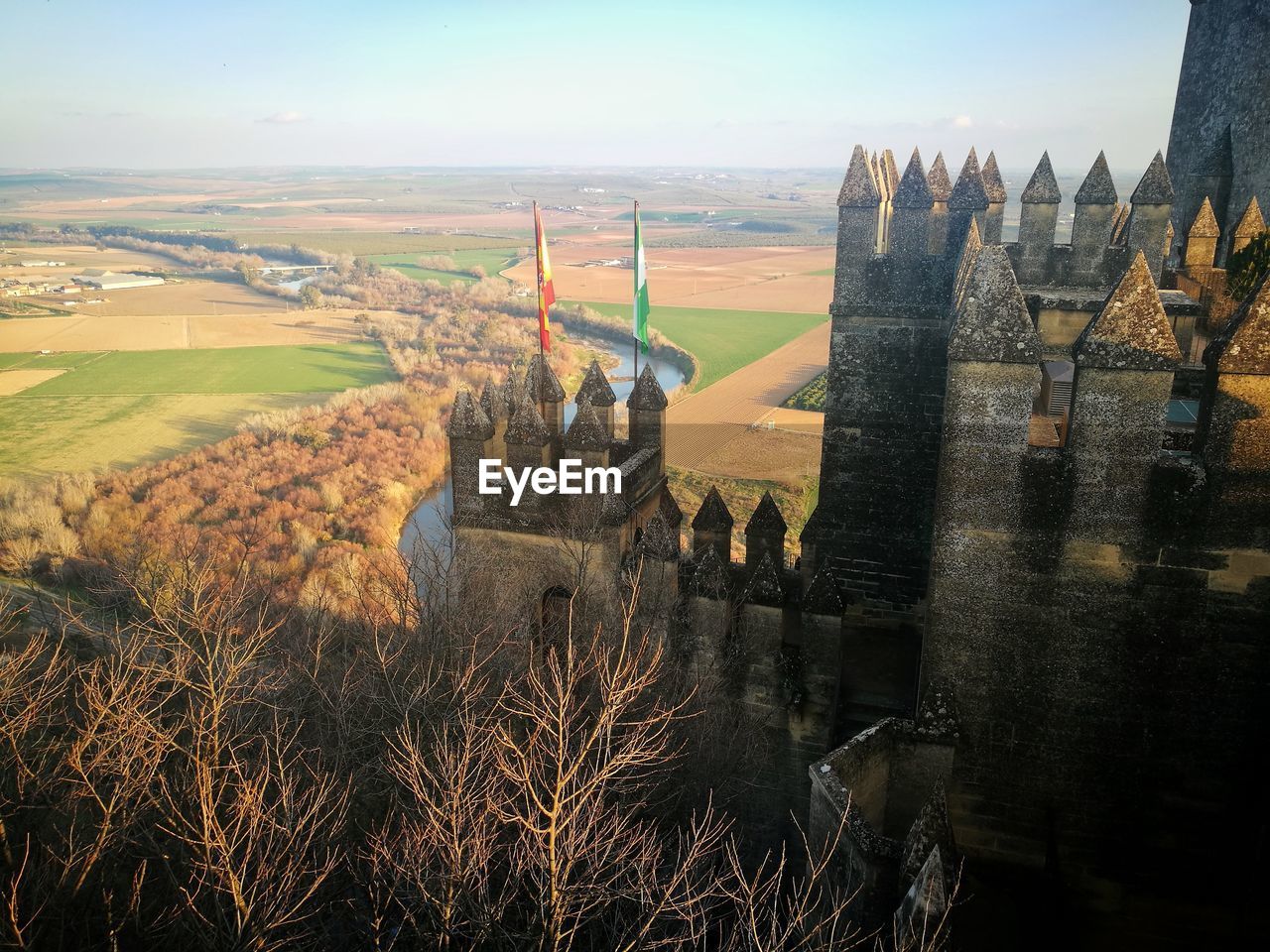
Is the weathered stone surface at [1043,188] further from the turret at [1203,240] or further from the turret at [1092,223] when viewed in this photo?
the turret at [1203,240]

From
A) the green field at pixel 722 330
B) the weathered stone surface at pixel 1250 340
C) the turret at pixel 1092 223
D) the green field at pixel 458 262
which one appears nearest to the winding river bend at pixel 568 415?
the green field at pixel 722 330

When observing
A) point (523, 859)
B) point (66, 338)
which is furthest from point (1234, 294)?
point (66, 338)

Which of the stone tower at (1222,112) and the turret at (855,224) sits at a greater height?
the stone tower at (1222,112)

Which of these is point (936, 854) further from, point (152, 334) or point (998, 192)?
point (152, 334)

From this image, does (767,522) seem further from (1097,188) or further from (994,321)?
(1097,188)

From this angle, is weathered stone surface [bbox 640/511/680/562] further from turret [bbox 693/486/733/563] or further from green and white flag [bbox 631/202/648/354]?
green and white flag [bbox 631/202/648/354]

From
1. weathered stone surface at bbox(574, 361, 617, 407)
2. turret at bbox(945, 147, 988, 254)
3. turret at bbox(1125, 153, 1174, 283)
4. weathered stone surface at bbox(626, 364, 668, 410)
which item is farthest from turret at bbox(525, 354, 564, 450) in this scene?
turret at bbox(1125, 153, 1174, 283)
